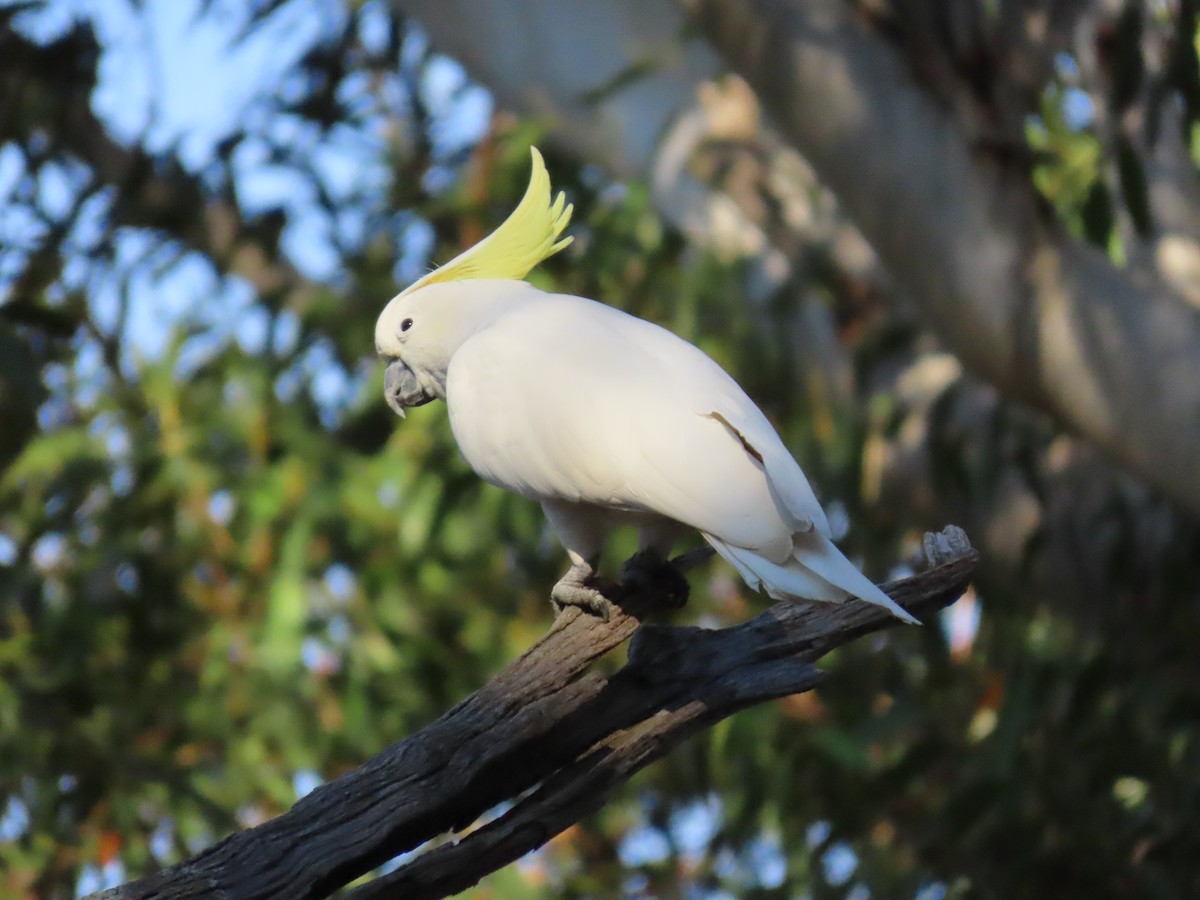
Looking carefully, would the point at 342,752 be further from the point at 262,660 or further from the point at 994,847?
the point at 994,847

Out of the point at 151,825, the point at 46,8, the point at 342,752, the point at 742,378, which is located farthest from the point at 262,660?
the point at 46,8

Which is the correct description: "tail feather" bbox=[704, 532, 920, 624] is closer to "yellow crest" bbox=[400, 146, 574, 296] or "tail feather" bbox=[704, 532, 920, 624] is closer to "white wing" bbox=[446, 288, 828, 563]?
"white wing" bbox=[446, 288, 828, 563]

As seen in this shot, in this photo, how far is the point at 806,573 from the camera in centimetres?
123

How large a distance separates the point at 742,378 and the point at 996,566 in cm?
59

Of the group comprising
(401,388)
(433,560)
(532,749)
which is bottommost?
(433,560)

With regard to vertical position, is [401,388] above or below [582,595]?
above

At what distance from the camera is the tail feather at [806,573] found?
1215 millimetres

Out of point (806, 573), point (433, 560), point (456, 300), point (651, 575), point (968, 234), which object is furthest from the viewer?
point (433, 560)

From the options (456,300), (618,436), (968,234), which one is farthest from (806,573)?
(968,234)

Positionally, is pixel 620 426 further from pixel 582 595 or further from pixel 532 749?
pixel 532 749

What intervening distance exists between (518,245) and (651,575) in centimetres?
42

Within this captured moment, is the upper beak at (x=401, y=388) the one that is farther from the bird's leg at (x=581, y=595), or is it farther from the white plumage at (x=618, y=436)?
the bird's leg at (x=581, y=595)

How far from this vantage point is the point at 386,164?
134 inches

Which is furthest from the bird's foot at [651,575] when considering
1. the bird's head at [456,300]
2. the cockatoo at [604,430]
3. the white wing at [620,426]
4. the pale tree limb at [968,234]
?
the pale tree limb at [968,234]
